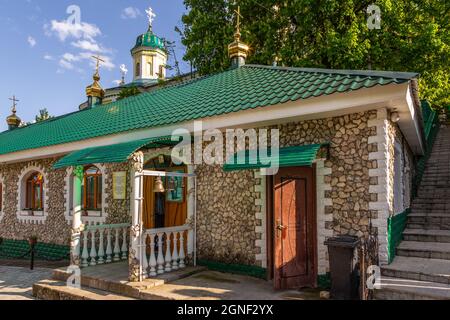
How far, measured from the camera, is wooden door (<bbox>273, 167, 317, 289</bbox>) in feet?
18.8

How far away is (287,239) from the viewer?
19.2 feet

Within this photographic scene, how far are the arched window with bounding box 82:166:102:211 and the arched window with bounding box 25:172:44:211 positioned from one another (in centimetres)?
239

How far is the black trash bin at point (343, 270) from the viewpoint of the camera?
479 centimetres

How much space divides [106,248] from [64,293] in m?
2.15

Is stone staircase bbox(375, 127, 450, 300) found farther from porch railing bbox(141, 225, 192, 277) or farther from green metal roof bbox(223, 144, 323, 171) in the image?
porch railing bbox(141, 225, 192, 277)

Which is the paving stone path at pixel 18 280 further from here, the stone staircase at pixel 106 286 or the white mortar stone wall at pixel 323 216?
the white mortar stone wall at pixel 323 216

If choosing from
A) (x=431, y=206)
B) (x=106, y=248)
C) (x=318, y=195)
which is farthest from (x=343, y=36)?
(x=106, y=248)

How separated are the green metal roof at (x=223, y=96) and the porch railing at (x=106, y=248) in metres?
2.38

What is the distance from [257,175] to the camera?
22.6ft

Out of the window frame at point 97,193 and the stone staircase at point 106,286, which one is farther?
the window frame at point 97,193

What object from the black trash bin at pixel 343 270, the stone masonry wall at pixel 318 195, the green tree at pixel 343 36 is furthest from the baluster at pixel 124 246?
the green tree at pixel 343 36

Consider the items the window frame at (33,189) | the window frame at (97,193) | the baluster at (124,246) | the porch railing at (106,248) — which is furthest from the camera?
the window frame at (33,189)

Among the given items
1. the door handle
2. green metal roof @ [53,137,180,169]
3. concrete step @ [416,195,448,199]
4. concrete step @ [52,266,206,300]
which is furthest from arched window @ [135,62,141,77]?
the door handle

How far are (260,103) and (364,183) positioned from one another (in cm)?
233
